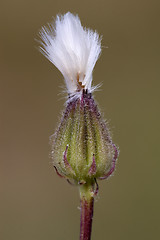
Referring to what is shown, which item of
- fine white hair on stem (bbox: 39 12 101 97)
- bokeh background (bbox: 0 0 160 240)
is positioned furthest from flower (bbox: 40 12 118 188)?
bokeh background (bbox: 0 0 160 240)

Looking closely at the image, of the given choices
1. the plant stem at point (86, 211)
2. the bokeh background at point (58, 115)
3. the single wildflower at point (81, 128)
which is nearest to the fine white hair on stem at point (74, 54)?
the single wildflower at point (81, 128)

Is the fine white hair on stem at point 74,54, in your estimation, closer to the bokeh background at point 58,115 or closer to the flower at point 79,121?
the flower at point 79,121

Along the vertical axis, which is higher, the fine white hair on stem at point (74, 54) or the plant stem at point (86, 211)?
the fine white hair on stem at point (74, 54)

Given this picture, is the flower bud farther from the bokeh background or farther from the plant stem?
the bokeh background

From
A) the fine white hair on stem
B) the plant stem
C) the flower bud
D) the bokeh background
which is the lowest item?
the plant stem

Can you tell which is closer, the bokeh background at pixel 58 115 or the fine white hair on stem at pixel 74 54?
the fine white hair on stem at pixel 74 54

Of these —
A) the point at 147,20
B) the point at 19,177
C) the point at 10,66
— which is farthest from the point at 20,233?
the point at 147,20
